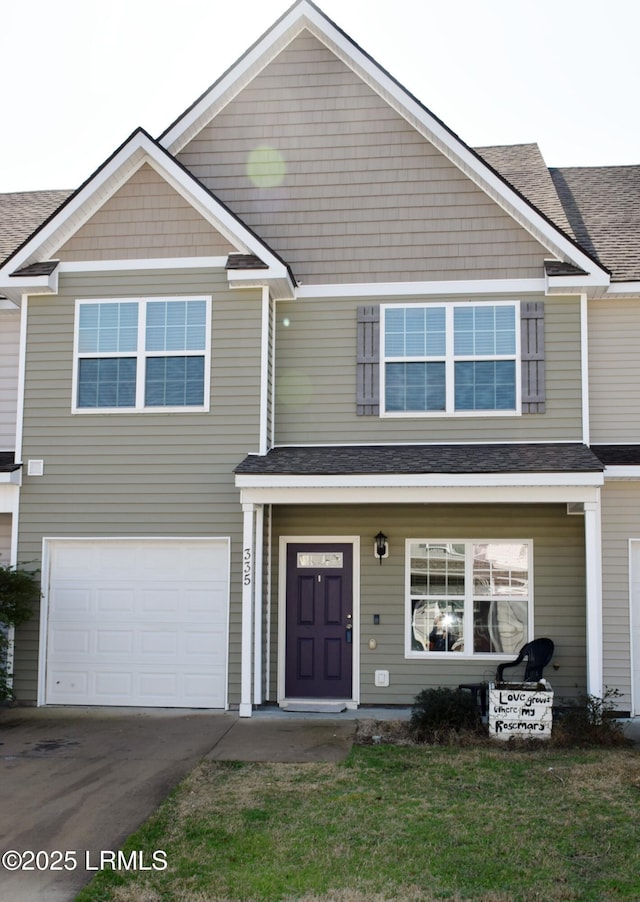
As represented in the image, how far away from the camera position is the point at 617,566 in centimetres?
1166

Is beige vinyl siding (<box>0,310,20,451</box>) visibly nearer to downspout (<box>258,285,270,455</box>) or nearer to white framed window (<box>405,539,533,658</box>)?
downspout (<box>258,285,270,455</box>)

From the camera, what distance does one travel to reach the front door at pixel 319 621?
1219 centimetres

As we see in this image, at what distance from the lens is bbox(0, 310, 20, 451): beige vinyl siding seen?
1307cm

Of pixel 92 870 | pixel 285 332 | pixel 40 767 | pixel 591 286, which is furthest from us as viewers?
pixel 285 332

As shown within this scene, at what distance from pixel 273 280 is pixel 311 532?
11.2 ft

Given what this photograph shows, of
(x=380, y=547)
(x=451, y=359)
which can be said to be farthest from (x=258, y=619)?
(x=451, y=359)

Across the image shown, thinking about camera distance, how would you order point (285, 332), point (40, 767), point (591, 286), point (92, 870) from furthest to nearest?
1. point (285, 332)
2. point (591, 286)
3. point (40, 767)
4. point (92, 870)

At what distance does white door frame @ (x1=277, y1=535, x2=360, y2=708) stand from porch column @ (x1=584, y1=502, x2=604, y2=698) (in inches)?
120

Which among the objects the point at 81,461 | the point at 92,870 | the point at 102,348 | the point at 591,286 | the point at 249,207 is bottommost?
the point at 92,870

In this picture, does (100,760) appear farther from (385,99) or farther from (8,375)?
(385,99)

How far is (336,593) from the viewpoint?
486 inches

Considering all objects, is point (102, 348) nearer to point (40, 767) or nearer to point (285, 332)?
point (285, 332)

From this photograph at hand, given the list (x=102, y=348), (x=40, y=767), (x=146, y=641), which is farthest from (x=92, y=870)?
(x=102, y=348)

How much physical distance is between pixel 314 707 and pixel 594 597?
12.6 feet
